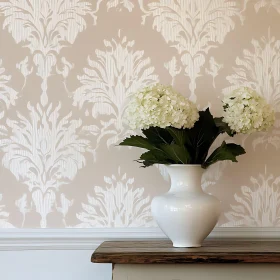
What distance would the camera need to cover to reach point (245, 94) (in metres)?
1.39

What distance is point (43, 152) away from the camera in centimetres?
164

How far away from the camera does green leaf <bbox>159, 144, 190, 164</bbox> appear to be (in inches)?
55.5

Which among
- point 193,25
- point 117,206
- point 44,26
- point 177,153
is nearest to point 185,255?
point 177,153

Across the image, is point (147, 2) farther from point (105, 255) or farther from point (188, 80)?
point (105, 255)

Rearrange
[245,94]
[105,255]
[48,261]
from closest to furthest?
[105,255], [245,94], [48,261]

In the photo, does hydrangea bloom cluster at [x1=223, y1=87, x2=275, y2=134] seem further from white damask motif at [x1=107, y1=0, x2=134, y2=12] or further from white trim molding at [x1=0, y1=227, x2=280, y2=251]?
white damask motif at [x1=107, y1=0, x2=134, y2=12]

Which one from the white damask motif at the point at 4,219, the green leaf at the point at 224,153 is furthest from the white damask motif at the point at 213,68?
the white damask motif at the point at 4,219

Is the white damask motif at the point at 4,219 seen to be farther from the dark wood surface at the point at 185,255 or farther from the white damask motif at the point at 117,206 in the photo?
the dark wood surface at the point at 185,255

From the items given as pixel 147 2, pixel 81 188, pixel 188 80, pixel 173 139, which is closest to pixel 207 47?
pixel 188 80

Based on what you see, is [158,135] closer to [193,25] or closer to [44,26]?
[193,25]

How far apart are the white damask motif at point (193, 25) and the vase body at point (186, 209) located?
36 centimetres

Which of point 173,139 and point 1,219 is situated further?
point 1,219

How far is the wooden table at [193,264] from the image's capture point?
1.28 m

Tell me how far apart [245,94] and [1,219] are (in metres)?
0.84
